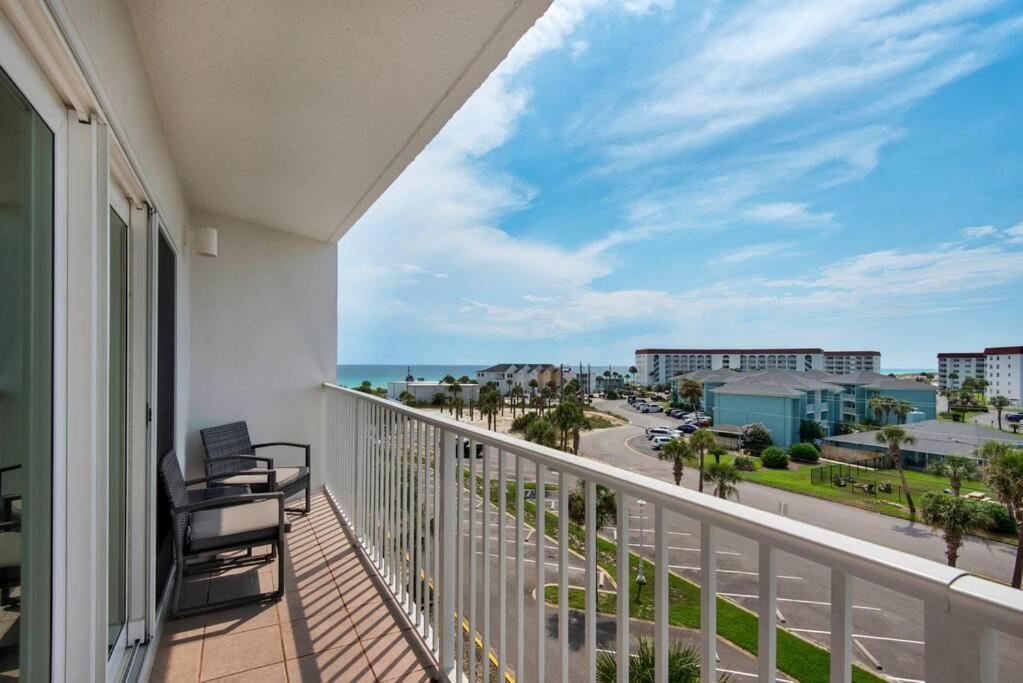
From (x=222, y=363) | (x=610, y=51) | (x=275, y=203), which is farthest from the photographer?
(x=610, y=51)

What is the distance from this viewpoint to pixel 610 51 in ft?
72.8

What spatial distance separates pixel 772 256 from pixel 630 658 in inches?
1608

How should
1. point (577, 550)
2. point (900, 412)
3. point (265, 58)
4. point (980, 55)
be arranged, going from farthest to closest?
1. point (980, 55)
2. point (900, 412)
3. point (265, 58)
4. point (577, 550)

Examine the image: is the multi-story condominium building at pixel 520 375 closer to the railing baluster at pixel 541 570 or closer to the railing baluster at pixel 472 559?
the railing baluster at pixel 472 559

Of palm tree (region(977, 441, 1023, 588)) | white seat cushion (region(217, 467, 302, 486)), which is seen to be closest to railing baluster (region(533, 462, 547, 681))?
white seat cushion (region(217, 467, 302, 486))

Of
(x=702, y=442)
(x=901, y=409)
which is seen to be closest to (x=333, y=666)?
(x=901, y=409)

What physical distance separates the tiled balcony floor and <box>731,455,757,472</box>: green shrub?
7.18 metres

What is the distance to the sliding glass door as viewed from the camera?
0.97 metres

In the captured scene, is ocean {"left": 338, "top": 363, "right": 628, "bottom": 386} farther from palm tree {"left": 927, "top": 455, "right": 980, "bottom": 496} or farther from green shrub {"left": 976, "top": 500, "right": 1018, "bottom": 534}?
green shrub {"left": 976, "top": 500, "right": 1018, "bottom": 534}

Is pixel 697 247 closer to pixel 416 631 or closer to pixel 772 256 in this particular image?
pixel 772 256

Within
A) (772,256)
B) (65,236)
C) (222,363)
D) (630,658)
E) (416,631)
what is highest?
(772,256)

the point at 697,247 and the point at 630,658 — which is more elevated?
the point at 697,247

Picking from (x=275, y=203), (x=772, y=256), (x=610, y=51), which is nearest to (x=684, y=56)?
(x=610, y=51)

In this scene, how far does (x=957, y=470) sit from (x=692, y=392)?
6.78 metres
